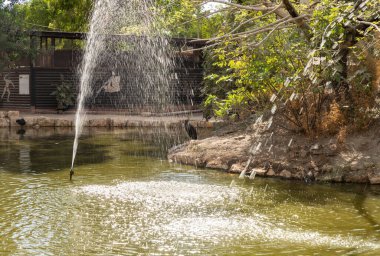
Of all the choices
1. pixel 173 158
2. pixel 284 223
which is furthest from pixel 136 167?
pixel 284 223

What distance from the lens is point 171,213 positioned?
283 inches

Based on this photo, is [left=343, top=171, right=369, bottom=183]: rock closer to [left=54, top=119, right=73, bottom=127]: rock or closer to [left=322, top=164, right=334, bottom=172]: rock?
[left=322, top=164, right=334, bottom=172]: rock

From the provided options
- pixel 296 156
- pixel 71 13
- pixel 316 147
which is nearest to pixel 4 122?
pixel 71 13

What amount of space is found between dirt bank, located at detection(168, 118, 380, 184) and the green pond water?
405 mm

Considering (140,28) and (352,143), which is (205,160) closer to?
(352,143)

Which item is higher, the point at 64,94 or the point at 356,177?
the point at 64,94

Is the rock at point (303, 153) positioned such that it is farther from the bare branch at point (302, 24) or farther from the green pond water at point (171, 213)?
the bare branch at point (302, 24)

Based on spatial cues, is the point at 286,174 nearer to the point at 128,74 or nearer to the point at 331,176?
the point at 331,176

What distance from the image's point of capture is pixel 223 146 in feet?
38.3

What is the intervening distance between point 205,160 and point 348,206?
4.12 metres

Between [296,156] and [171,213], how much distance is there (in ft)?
13.4

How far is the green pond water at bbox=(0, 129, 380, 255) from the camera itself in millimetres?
5801

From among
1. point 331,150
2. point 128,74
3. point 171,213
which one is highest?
point 128,74

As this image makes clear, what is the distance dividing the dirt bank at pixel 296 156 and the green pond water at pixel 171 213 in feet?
1.33
